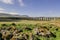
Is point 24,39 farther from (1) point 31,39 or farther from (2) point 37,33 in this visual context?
(2) point 37,33

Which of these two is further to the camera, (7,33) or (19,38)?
(7,33)

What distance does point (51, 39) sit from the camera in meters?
16.7

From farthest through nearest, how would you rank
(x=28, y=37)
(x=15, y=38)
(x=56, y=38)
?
(x=56, y=38) < (x=28, y=37) < (x=15, y=38)

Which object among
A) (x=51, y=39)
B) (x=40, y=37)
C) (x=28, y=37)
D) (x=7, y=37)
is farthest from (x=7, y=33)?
(x=51, y=39)

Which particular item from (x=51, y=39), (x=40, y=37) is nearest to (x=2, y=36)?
(x=40, y=37)

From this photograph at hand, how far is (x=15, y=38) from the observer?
14.6 meters

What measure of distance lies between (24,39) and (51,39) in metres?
3.18

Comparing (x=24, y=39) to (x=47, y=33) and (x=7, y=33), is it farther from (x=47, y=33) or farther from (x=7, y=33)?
(x=47, y=33)

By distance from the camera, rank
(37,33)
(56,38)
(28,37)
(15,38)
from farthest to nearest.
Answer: (37,33)
(56,38)
(28,37)
(15,38)

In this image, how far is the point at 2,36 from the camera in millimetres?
16266

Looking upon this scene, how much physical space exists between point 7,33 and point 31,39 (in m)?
3.01

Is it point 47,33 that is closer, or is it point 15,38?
point 15,38

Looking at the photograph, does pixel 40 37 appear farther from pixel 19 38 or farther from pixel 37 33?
pixel 19 38

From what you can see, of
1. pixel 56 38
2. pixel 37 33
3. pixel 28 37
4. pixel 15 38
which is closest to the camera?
pixel 15 38
